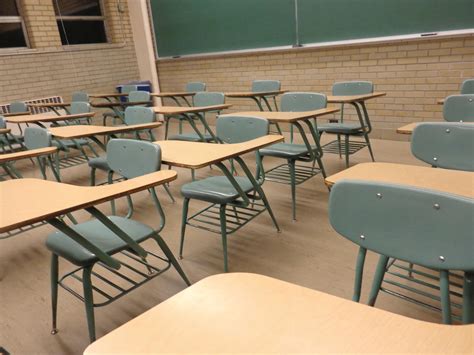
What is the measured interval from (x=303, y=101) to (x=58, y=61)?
4843mm

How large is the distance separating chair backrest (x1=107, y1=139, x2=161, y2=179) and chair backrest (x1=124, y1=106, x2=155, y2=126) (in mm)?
1346

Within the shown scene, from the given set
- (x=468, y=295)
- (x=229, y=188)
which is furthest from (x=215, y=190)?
(x=468, y=295)

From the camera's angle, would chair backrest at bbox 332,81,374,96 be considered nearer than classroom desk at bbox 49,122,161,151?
No

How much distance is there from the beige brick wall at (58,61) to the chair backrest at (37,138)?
3511 mm

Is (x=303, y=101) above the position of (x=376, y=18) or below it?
below

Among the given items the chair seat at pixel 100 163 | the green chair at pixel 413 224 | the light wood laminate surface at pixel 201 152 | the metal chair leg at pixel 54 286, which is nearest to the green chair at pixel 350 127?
the light wood laminate surface at pixel 201 152

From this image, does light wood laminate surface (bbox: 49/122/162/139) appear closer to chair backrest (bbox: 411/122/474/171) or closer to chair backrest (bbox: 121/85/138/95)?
chair backrest (bbox: 411/122/474/171)

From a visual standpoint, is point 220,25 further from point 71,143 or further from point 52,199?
point 52,199

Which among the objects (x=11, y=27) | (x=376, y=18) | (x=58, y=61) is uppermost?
(x=11, y=27)

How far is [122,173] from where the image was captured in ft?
6.63

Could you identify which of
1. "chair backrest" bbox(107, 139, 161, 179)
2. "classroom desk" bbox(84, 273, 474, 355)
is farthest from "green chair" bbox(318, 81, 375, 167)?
"classroom desk" bbox(84, 273, 474, 355)

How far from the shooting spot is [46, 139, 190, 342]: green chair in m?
1.43

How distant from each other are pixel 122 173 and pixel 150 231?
0.52 meters

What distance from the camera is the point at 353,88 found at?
12.6 feet
